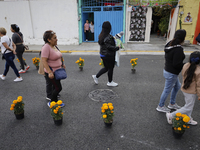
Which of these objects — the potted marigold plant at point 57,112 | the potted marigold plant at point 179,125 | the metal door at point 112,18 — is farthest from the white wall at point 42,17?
the potted marigold plant at point 179,125

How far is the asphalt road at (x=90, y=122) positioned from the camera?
9.10 feet

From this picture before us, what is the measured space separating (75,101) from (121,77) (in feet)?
7.45

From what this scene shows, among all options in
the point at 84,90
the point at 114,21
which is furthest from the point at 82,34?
the point at 84,90

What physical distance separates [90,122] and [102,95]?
126cm

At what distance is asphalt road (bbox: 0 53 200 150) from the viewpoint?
9.10 ft

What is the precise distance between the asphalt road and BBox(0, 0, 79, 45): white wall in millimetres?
7701

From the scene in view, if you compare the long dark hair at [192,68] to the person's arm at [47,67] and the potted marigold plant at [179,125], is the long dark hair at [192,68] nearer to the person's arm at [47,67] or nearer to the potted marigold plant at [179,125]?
the potted marigold plant at [179,125]

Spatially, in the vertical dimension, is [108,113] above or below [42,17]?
below

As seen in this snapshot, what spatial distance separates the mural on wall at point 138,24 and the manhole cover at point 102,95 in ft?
29.5

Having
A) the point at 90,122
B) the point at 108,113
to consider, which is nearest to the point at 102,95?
the point at 90,122

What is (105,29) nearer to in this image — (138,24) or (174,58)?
(174,58)

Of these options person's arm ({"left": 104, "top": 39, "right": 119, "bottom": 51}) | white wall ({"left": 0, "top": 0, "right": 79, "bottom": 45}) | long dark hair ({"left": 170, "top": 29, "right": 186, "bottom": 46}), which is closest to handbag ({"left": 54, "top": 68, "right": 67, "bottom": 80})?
person's arm ({"left": 104, "top": 39, "right": 119, "bottom": 51})

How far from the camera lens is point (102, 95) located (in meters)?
4.52

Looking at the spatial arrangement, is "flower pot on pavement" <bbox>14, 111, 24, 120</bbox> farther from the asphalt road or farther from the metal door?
the metal door
